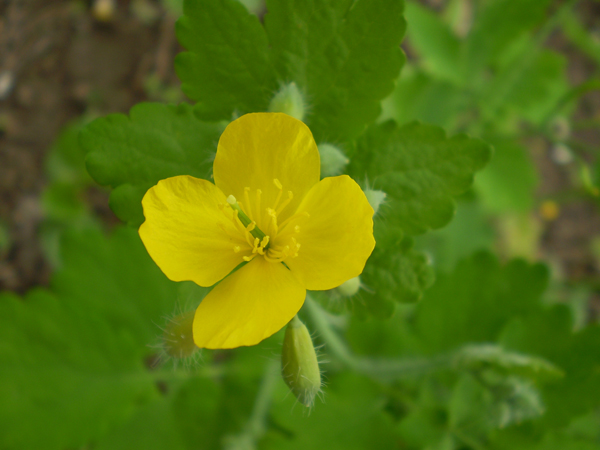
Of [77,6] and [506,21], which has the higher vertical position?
[506,21]

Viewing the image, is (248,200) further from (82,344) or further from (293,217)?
(82,344)

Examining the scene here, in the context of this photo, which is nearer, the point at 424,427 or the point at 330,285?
the point at 330,285

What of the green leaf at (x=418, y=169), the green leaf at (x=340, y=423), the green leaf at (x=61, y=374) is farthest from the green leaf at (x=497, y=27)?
the green leaf at (x=61, y=374)

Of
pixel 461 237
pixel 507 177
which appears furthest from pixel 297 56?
pixel 461 237

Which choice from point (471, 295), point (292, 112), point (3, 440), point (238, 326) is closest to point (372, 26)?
point (292, 112)

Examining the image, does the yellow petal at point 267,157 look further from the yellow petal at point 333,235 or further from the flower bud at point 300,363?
the flower bud at point 300,363

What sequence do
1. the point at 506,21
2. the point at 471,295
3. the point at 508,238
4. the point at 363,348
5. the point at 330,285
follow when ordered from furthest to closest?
the point at 508,238, the point at 506,21, the point at 363,348, the point at 471,295, the point at 330,285

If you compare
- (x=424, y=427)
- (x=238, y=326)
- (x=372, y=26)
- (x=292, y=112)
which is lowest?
(x=424, y=427)

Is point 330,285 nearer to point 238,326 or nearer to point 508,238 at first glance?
point 238,326
